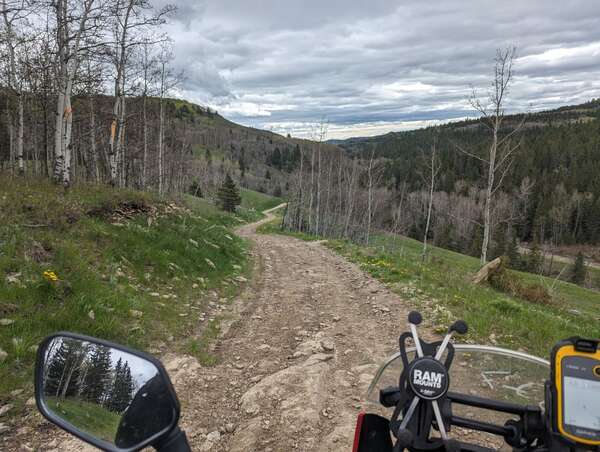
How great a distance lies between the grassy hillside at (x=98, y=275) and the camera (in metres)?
5.07

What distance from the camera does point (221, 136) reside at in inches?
6762

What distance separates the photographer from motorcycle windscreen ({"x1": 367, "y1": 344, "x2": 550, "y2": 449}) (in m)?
2.00

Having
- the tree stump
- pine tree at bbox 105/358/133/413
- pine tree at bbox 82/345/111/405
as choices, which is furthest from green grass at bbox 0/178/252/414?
the tree stump

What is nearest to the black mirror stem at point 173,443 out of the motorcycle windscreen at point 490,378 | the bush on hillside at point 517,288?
the motorcycle windscreen at point 490,378

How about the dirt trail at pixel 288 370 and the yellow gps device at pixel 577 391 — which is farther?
the dirt trail at pixel 288 370

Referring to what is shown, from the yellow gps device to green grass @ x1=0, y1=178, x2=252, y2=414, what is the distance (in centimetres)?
486

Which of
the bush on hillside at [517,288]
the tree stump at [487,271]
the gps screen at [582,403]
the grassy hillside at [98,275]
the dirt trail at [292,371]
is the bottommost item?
the bush on hillside at [517,288]

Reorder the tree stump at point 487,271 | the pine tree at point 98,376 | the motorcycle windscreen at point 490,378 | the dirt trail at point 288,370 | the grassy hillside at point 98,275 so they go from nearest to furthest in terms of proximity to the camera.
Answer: the pine tree at point 98,376
the motorcycle windscreen at point 490,378
the dirt trail at point 288,370
the grassy hillside at point 98,275
the tree stump at point 487,271

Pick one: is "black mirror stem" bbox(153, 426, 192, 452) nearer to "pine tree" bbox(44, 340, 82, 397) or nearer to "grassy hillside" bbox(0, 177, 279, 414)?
"pine tree" bbox(44, 340, 82, 397)

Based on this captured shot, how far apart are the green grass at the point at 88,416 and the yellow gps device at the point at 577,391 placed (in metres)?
1.83

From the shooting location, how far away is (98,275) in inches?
270

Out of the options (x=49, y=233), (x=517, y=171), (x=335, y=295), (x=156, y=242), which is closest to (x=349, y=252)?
(x=335, y=295)

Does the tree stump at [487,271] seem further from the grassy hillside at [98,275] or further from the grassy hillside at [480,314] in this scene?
the grassy hillside at [98,275]

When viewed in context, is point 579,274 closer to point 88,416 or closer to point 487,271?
point 487,271
